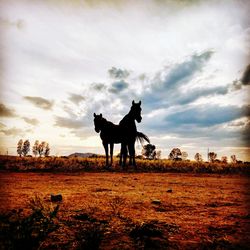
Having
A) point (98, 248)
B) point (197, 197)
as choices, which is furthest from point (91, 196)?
point (98, 248)

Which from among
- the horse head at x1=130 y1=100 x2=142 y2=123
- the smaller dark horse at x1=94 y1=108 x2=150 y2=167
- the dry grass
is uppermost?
the horse head at x1=130 y1=100 x2=142 y2=123

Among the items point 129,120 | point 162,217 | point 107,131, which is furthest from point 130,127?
point 162,217

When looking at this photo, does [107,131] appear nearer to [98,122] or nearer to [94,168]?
[98,122]

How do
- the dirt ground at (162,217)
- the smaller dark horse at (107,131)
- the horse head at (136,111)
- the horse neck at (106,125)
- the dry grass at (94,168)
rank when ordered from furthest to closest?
1. the horse neck at (106,125)
2. the smaller dark horse at (107,131)
3. the dry grass at (94,168)
4. the horse head at (136,111)
5. the dirt ground at (162,217)

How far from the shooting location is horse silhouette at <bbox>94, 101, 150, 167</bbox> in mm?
14955

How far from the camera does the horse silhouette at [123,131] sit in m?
15.0

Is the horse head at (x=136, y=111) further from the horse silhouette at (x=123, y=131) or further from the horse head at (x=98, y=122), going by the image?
the horse head at (x=98, y=122)

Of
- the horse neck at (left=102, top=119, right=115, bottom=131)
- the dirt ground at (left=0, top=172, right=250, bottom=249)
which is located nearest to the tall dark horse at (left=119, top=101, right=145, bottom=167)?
the horse neck at (left=102, top=119, right=115, bottom=131)

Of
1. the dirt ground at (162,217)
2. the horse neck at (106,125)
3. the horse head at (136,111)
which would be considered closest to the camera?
the dirt ground at (162,217)

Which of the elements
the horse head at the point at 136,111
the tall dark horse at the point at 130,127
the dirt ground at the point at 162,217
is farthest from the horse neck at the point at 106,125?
the dirt ground at the point at 162,217

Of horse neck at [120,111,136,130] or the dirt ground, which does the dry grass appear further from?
the dirt ground

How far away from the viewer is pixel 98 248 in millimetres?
3459

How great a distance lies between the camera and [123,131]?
50.2 feet

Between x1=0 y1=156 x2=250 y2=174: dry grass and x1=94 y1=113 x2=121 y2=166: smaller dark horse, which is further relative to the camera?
x1=94 y1=113 x2=121 y2=166: smaller dark horse
